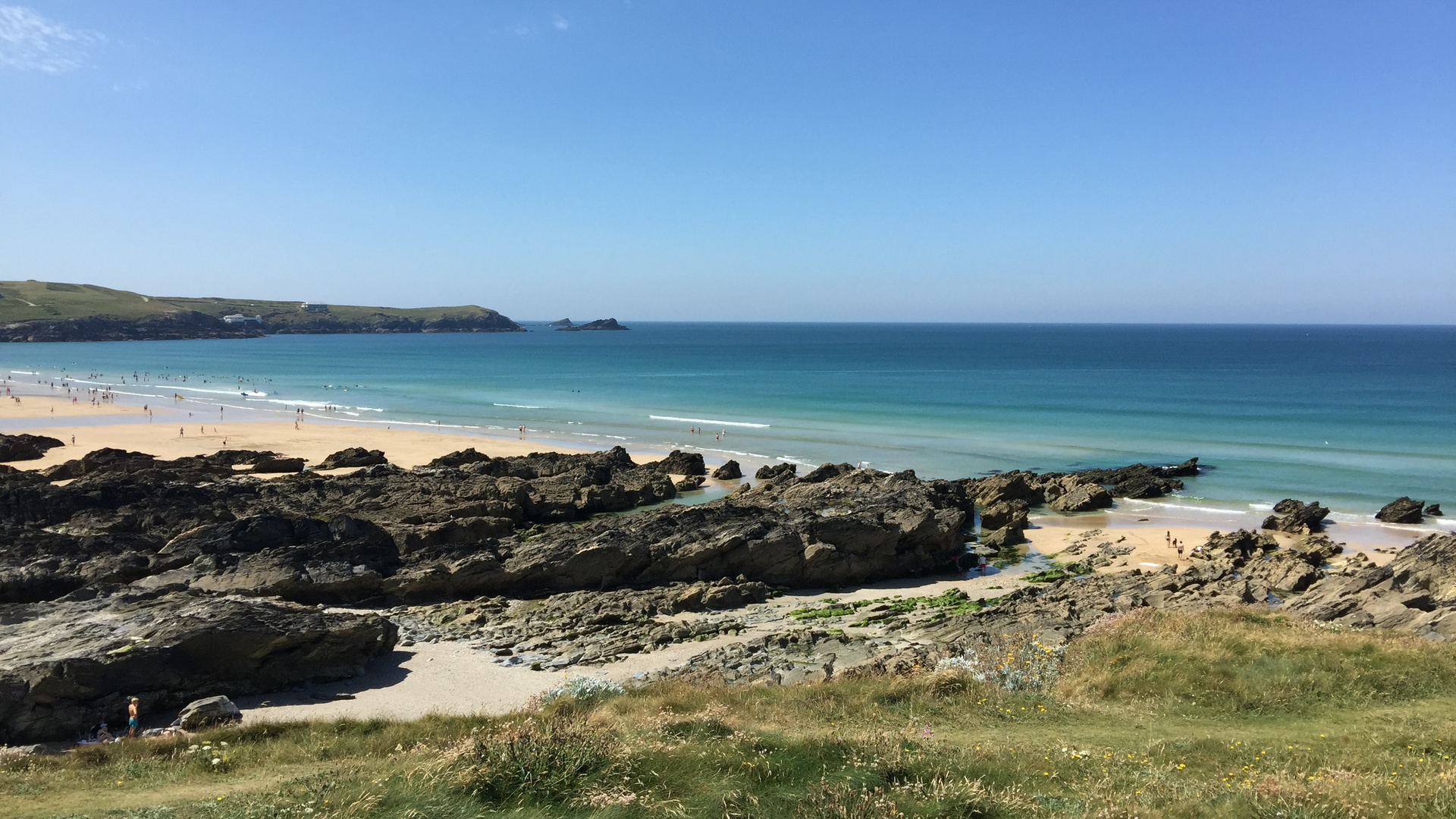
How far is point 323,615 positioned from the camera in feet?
59.7

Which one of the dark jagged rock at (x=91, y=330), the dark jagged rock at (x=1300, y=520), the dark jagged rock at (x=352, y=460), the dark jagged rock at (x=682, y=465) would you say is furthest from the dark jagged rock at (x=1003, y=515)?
the dark jagged rock at (x=91, y=330)

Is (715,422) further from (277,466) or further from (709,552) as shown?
(709,552)

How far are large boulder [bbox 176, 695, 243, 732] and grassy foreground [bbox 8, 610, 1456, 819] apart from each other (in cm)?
193

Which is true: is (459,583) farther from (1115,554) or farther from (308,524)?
(1115,554)

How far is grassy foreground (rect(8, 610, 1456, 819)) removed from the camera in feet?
28.2

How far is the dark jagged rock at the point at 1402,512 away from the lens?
33625mm

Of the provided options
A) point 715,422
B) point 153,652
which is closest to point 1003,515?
point 153,652

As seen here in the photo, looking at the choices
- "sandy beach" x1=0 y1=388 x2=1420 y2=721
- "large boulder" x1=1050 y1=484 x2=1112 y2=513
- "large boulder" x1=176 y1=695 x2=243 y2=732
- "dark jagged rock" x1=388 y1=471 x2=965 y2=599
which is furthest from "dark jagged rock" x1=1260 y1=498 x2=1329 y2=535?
"large boulder" x1=176 y1=695 x2=243 y2=732

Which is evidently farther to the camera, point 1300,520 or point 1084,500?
point 1084,500

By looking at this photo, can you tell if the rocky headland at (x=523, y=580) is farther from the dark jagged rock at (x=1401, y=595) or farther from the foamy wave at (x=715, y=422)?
the foamy wave at (x=715, y=422)

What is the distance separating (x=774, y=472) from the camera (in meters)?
42.2

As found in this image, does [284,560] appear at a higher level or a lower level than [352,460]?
higher

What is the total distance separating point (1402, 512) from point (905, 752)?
34845 mm

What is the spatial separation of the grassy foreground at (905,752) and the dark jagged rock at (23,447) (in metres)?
42.8
